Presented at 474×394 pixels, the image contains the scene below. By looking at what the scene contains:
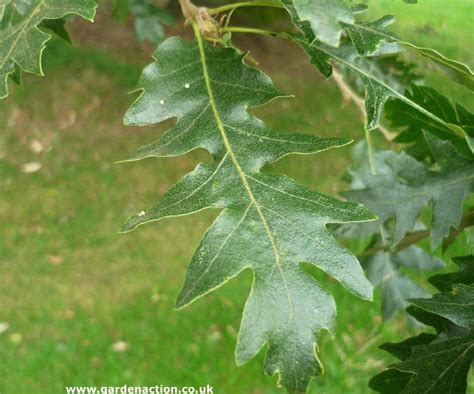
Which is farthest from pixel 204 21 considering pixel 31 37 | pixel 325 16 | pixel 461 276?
pixel 461 276

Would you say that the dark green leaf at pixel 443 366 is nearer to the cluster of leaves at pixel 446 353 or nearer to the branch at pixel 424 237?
the cluster of leaves at pixel 446 353

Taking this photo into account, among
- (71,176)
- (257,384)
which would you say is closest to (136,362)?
(257,384)

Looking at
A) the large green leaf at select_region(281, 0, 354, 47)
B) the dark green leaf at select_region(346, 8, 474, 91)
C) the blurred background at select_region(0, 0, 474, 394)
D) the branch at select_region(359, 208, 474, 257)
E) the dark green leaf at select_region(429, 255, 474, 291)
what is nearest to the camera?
the large green leaf at select_region(281, 0, 354, 47)

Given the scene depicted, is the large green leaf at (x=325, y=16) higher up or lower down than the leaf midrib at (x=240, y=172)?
higher up

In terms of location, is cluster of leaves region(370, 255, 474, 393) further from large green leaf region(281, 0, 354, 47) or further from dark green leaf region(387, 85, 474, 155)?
large green leaf region(281, 0, 354, 47)

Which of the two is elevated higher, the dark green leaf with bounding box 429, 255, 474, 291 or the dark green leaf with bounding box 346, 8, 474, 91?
the dark green leaf with bounding box 346, 8, 474, 91

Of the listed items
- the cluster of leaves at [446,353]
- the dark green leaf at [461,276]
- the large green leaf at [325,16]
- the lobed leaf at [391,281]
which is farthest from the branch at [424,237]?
the large green leaf at [325,16]

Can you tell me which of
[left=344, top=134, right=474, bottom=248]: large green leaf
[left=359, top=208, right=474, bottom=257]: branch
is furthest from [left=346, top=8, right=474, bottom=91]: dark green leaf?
[left=359, top=208, right=474, bottom=257]: branch
